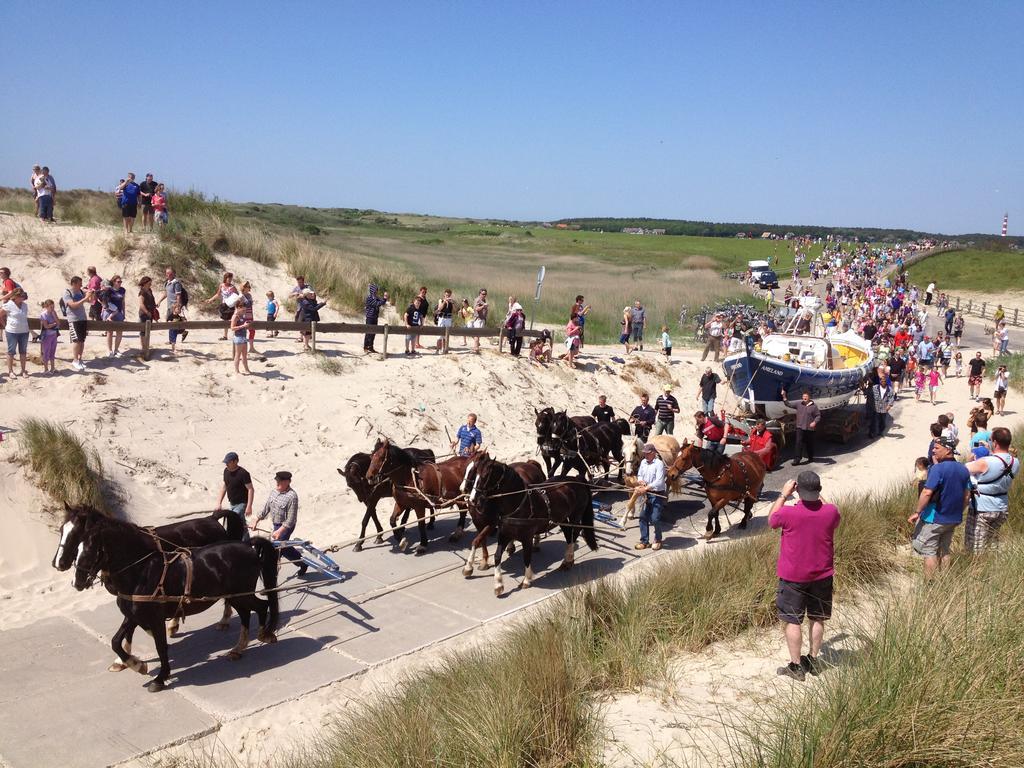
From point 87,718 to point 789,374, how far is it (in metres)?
16.8

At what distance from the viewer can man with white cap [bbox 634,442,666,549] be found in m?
12.5

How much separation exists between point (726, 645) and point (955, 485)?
2.99 meters

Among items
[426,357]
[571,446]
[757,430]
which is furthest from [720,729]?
[426,357]

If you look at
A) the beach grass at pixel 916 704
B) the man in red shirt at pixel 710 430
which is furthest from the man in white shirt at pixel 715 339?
the beach grass at pixel 916 704

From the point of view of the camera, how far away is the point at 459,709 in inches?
245

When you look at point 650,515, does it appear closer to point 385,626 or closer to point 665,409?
point 385,626

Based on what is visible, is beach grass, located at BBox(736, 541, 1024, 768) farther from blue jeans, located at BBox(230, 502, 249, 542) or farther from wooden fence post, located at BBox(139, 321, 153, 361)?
wooden fence post, located at BBox(139, 321, 153, 361)

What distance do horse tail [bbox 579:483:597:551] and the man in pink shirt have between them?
16.5ft

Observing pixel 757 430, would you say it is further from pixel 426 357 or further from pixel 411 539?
pixel 426 357

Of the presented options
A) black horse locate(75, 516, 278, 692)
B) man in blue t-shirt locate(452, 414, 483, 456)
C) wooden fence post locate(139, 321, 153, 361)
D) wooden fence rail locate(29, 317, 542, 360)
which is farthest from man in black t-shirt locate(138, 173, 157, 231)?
black horse locate(75, 516, 278, 692)

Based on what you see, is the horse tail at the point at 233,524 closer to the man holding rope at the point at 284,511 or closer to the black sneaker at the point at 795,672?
the man holding rope at the point at 284,511

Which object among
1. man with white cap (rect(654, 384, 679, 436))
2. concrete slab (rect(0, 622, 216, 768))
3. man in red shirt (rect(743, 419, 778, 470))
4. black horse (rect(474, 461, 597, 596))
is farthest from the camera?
man with white cap (rect(654, 384, 679, 436))

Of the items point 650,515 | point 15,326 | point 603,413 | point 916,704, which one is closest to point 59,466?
point 15,326

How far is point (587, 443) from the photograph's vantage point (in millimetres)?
15250
